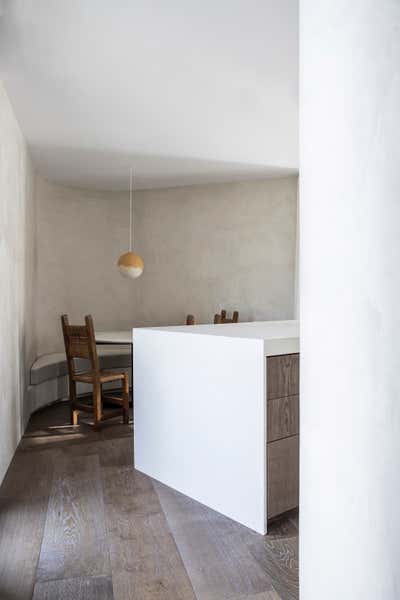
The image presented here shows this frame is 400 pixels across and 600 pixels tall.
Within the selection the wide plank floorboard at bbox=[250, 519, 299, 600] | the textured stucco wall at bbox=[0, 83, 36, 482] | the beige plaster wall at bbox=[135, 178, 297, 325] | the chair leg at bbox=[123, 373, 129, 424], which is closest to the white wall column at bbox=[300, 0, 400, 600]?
the wide plank floorboard at bbox=[250, 519, 299, 600]

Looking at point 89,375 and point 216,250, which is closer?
point 89,375

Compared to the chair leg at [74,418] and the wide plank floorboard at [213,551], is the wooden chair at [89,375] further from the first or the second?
the wide plank floorboard at [213,551]

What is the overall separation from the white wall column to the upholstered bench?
11.2ft

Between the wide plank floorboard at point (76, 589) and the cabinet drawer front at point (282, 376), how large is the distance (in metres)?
0.90

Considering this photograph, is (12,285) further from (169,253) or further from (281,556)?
(169,253)

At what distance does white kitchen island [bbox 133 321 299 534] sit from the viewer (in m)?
1.89

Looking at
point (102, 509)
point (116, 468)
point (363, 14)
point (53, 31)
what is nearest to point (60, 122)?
point (53, 31)

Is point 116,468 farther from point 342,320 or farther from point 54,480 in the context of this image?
point 342,320

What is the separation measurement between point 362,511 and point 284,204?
489 centimetres

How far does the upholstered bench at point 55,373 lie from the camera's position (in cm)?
407

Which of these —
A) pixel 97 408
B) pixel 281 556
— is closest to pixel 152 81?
pixel 97 408

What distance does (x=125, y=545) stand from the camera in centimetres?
180

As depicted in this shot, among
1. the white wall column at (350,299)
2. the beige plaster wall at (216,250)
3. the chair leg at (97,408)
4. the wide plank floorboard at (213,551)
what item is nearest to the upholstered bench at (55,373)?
the chair leg at (97,408)

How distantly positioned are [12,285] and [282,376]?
2059 mm
